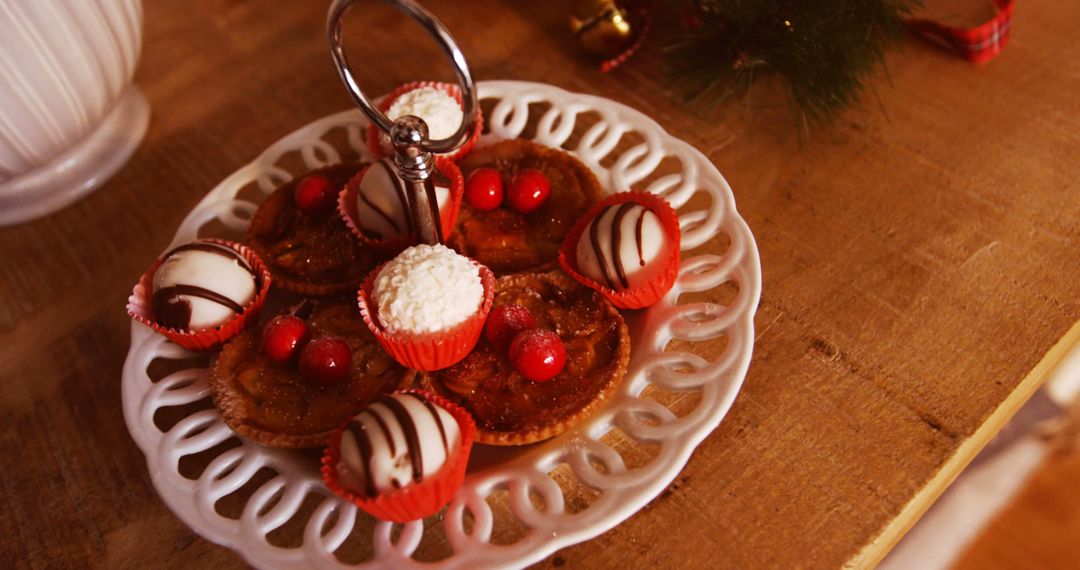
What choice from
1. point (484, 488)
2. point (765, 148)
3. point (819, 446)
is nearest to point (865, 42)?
point (765, 148)

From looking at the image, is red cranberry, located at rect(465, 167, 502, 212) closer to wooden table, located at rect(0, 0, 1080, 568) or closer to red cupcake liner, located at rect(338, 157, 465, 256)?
red cupcake liner, located at rect(338, 157, 465, 256)

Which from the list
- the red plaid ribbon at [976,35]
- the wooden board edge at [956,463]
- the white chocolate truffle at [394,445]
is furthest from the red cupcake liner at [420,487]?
the red plaid ribbon at [976,35]

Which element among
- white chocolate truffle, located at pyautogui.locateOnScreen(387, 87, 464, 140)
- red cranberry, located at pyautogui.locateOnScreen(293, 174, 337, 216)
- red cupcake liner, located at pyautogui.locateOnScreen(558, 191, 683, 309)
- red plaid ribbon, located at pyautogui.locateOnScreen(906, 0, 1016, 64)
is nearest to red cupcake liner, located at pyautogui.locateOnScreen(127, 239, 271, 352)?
red cranberry, located at pyautogui.locateOnScreen(293, 174, 337, 216)

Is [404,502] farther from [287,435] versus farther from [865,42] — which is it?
[865,42]

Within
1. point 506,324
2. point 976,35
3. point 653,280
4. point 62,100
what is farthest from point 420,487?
point 976,35

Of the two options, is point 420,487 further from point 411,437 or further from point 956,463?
point 956,463

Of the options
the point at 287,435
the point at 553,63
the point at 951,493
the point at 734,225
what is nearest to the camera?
the point at 287,435

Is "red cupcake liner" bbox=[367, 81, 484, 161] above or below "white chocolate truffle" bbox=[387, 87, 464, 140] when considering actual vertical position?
below
